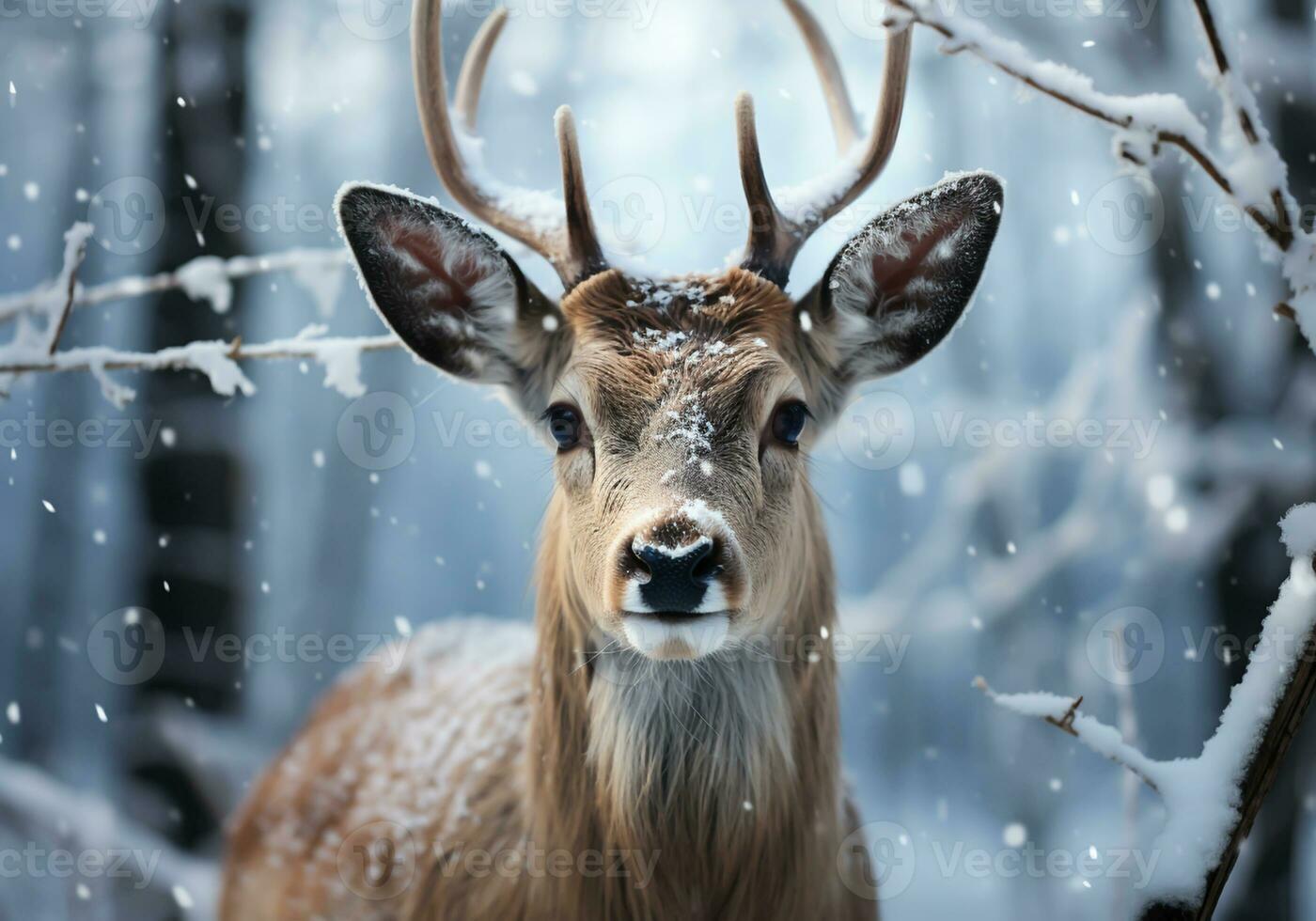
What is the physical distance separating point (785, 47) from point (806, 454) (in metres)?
9.02

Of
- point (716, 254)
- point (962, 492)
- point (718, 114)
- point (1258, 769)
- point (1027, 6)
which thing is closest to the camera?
point (1258, 769)

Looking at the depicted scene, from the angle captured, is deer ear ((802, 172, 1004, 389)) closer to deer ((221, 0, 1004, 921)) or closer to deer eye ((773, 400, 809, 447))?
deer ((221, 0, 1004, 921))

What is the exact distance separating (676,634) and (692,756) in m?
0.66

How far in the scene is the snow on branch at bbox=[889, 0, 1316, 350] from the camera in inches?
78.2

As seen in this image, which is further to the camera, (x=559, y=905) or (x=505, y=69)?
(x=505, y=69)

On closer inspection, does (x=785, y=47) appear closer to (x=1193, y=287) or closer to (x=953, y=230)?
(x=1193, y=287)

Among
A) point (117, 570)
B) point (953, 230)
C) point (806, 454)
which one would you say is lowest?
point (117, 570)

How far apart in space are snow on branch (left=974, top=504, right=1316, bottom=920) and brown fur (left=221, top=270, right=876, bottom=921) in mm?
1026

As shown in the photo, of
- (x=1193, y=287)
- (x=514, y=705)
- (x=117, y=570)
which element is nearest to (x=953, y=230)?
(x=514, y=705)

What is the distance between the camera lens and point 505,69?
12.4 meters

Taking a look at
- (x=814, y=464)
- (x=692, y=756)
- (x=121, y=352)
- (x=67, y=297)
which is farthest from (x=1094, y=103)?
(x=67, y=297)

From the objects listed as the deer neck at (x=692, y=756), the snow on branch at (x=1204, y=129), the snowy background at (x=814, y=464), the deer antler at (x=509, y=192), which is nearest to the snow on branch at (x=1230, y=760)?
the snow on branch at (x=1204, y=129)

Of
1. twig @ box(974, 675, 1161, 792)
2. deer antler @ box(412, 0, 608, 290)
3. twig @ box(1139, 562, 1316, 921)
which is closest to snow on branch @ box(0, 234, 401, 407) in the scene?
deer antler @ box(412, 0, 608, 290)

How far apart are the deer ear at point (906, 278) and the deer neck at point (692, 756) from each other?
66 centimetres
